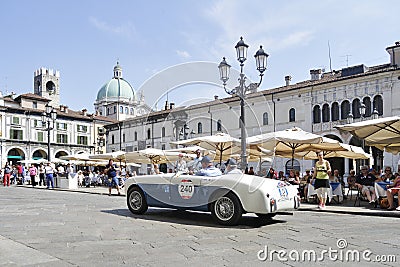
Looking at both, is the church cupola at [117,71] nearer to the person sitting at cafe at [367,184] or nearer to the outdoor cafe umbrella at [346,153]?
the outdoor cafe umbrella at [346,153]

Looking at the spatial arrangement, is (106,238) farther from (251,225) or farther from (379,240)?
(379,240)

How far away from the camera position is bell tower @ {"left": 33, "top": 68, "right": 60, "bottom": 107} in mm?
93062

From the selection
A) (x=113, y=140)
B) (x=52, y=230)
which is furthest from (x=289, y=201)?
(x=113, y=140)

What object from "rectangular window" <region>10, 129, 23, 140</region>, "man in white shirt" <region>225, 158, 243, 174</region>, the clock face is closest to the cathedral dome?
the clock face

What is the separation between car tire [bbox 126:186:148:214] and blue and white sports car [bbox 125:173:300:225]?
0.54 meters

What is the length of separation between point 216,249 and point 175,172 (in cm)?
344

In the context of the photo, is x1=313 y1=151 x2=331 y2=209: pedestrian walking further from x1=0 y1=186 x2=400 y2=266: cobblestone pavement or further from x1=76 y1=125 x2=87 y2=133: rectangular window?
x1=76 y1=125 x2=87 y2=133: rectangular window

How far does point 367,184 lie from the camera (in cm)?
1402

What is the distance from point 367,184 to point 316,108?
2763cm

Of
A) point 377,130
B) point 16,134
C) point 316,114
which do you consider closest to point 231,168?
point 377,130

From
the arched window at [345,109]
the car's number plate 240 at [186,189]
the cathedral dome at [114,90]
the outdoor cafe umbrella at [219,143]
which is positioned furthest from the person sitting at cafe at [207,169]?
the cathedral dome at [114,90]

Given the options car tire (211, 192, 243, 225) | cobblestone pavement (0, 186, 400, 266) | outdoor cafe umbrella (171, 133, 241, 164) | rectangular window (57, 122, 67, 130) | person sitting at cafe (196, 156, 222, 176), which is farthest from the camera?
rectangular window (57, 122, 67, 130)

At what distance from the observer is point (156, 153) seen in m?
22.2

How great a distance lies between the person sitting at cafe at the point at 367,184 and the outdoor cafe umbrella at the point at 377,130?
4.30 feet
